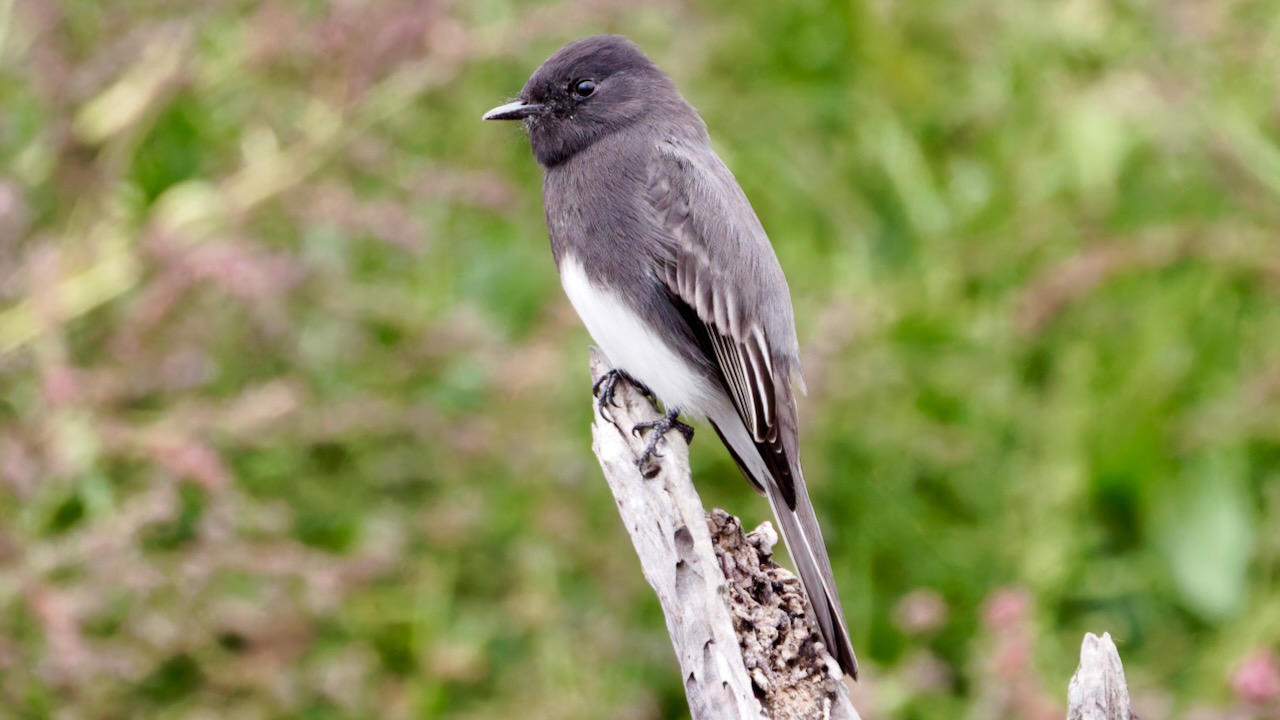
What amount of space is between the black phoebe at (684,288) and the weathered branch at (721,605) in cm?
34

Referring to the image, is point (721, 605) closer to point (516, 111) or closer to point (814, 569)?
point (814, 569)

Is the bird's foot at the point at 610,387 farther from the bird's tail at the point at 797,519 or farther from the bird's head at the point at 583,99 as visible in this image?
the bird's head at the point at 583,99

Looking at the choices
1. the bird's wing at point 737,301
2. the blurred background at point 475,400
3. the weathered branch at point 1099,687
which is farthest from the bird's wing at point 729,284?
the weathered branch at point 1099,687

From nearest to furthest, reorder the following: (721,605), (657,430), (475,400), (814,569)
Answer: (721,605), (814,569), (657,430), (475,400)

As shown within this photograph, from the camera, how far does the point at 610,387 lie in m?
3.12

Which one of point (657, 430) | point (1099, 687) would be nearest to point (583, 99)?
point (657, 430)

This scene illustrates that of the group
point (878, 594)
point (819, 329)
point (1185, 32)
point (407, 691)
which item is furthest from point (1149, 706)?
point (1185, 32)

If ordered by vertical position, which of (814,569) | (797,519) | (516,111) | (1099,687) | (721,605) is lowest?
(1099,687)

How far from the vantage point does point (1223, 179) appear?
183 inches

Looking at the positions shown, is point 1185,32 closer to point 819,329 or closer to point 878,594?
point 819,329

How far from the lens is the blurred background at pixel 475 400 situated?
3412 millimetres

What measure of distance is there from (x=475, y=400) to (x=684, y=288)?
1.20 m

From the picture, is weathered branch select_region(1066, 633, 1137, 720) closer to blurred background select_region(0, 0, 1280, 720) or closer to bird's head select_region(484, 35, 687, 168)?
blurred background select_region(0, 0, 1280, 720)

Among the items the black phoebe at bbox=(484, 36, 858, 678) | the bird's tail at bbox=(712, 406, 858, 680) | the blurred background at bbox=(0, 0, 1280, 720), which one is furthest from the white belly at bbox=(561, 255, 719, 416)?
the blurred background at bbox=(0, 0, 1280, 720)
